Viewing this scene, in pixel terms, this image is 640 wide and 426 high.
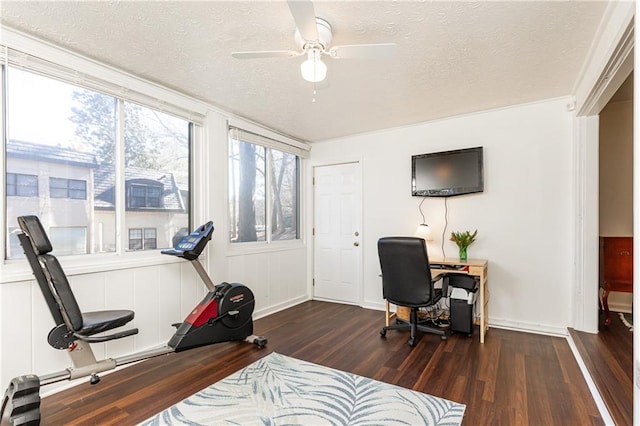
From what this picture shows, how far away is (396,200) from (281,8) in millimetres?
2791

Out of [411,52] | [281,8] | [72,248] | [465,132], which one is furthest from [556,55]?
[72,248]

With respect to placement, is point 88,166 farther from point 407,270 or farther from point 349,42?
point 407,270

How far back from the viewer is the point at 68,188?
2352 mm

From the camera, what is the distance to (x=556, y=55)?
2.33 metres

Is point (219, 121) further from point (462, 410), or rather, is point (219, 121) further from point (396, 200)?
point (462, 410)

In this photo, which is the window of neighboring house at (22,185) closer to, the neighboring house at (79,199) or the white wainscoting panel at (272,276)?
the neighboring house at (79,199)

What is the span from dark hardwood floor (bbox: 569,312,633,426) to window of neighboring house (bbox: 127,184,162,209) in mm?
3581

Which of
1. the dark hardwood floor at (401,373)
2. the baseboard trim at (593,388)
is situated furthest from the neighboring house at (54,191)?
the baseboard trim at (593,388)

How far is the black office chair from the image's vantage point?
9.45ft

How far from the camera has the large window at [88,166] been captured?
2.14 metres

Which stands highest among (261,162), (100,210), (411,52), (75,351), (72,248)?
(411,52)

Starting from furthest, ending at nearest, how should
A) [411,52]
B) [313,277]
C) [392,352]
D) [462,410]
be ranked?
[313,277] < [392,352] < [411,52] < [462,410]

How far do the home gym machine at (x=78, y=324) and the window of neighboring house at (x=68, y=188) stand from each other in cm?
49

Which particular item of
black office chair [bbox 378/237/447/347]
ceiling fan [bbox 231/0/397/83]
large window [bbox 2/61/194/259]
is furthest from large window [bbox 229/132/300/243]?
ceiling fan [bbox 231/0/397/83]
